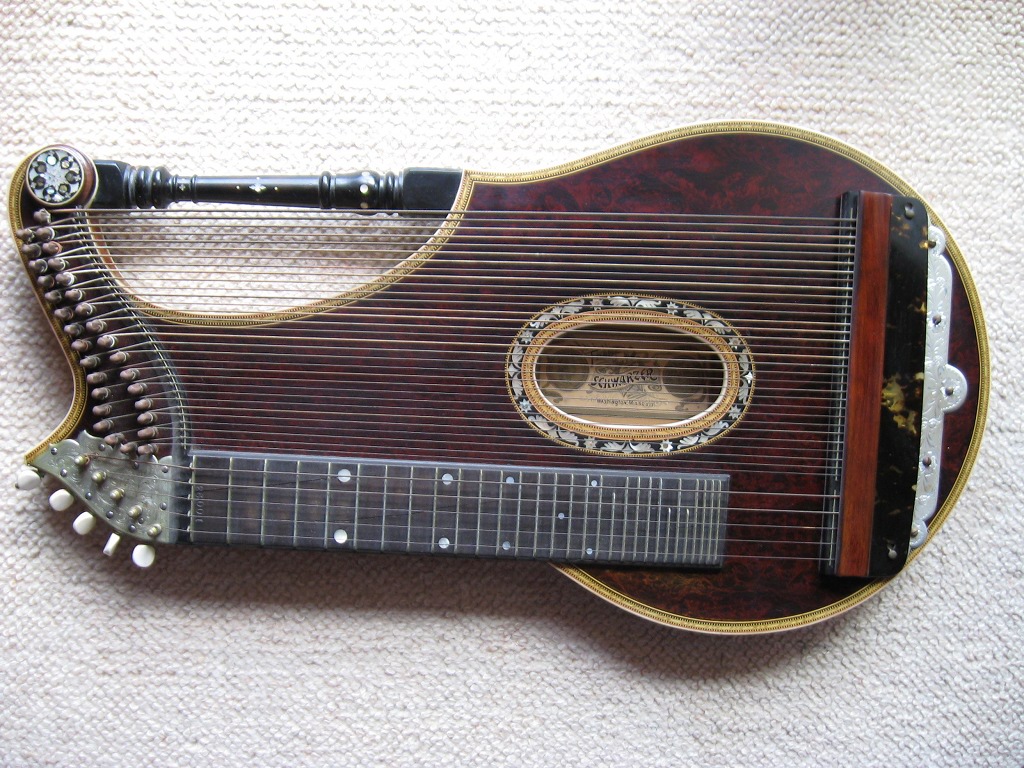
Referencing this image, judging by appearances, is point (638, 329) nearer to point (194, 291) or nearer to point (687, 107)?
point (687, 107)

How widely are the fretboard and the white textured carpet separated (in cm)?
11

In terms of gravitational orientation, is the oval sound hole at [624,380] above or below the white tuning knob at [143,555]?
above

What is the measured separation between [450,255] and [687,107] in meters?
0.37

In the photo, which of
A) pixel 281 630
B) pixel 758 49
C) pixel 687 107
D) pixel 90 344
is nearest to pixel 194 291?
pixel 90 344

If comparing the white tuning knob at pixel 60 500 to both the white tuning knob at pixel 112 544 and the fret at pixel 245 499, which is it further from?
the fret at pixel 245 499

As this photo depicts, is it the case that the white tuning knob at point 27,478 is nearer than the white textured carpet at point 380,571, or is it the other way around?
the white tuning knob at point 27,478

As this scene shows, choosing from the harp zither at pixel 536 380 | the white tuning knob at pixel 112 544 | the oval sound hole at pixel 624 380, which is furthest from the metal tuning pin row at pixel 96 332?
the oval sound hole at pixel 624 380

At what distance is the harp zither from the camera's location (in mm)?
741

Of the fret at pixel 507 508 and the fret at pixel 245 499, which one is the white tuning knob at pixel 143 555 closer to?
the fret at pixel 245 499

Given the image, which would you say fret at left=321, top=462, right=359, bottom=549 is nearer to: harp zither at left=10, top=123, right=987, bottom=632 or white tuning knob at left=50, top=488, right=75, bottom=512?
harp zither at left=10, top=123, right=987, bottom=632

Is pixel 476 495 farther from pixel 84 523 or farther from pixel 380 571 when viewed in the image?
pixel 84 523

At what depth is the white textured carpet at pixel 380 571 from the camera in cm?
84

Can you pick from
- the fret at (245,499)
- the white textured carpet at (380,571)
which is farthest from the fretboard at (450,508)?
the white textured carpet at (380,571)

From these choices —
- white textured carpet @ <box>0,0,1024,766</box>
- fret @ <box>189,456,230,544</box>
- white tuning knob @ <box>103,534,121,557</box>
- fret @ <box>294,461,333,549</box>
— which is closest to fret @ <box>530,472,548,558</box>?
white textured carpet @ <box>0,0,1024,766</box>
